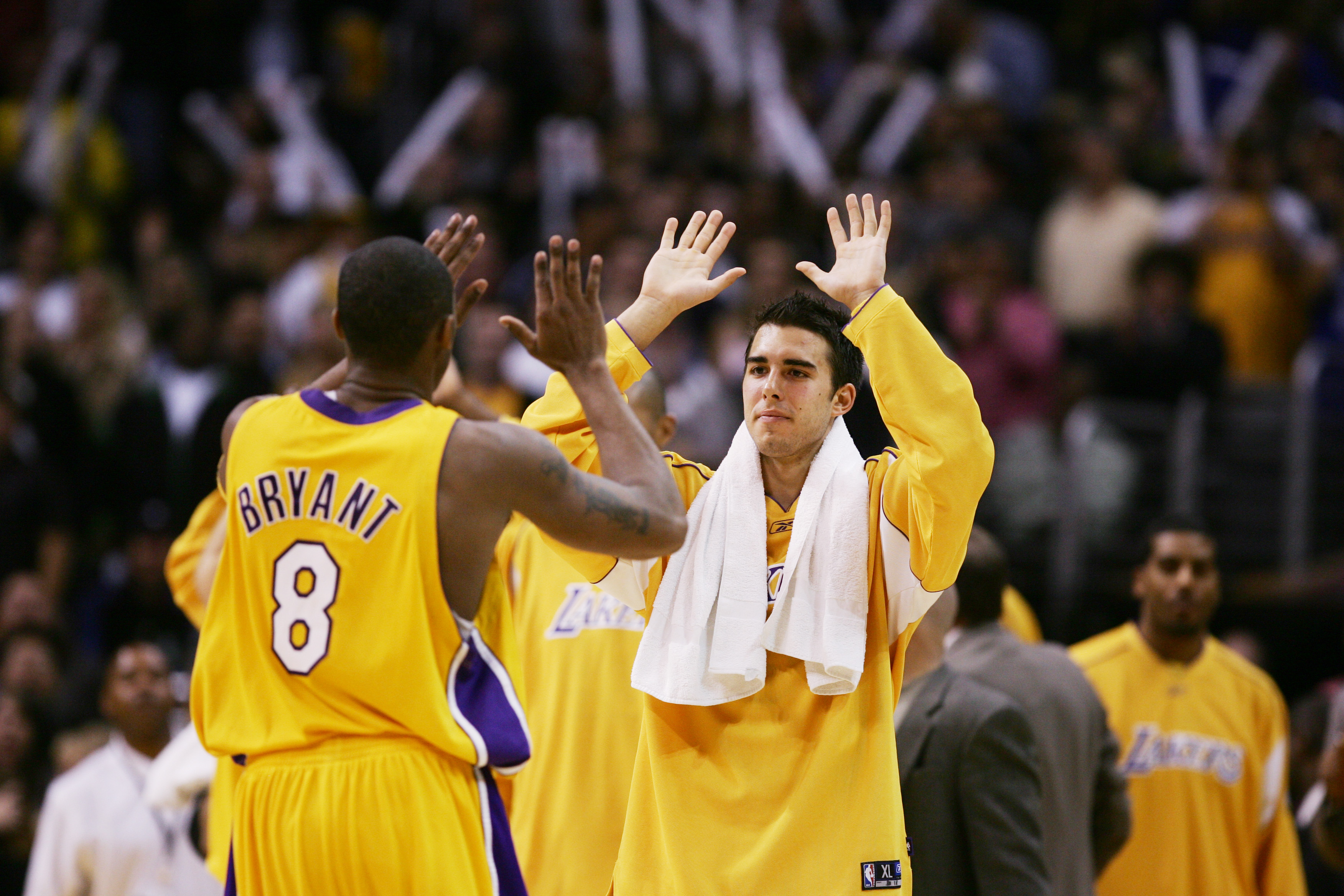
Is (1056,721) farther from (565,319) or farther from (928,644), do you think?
(565,319)

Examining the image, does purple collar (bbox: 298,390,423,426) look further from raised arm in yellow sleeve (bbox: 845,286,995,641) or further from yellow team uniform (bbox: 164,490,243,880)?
yellow team uniform (bbox: 164,490,243,880)

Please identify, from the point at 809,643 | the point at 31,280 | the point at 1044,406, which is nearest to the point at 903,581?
the point at 809,643

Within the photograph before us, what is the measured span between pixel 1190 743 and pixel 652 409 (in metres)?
2.61

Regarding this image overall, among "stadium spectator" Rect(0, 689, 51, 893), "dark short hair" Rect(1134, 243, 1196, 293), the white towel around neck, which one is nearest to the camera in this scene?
the white towel around neck

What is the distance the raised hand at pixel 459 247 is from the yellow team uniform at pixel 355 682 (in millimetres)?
454

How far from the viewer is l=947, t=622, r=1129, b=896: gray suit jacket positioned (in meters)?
5.61

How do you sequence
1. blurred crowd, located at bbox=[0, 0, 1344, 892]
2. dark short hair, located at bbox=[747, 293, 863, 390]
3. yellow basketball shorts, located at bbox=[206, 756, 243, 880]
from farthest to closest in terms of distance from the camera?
1. blurred crowd, located at bbox=[0, 0, 1344, 892]
2. yellow basketball shorts, located at bbox=[206, 756, 243, 880]
3. dark short hair, located at bbox=[747, 293, 863, 390]

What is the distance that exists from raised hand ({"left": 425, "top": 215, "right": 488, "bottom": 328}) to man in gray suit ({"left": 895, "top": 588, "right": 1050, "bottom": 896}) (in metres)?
2.01

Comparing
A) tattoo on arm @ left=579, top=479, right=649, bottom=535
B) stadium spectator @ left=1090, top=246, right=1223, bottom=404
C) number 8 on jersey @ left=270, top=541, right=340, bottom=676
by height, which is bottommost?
number 8 on jersey @ left=270, top=541, right=340, bottom=676

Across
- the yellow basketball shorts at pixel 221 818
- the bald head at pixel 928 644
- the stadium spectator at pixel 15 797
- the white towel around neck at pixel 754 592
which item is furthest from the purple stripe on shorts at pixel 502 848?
the stadium spectator at pixel 15 797

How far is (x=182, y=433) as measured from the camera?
34.7 ft

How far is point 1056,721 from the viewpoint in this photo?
18.5 ft

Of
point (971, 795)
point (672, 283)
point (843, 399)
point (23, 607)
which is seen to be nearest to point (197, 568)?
point (672, 283)

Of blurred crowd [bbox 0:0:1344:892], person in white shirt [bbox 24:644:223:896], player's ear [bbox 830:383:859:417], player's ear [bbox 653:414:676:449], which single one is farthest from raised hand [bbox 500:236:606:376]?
blurred crowd [bbox 0:0:1344:892]
